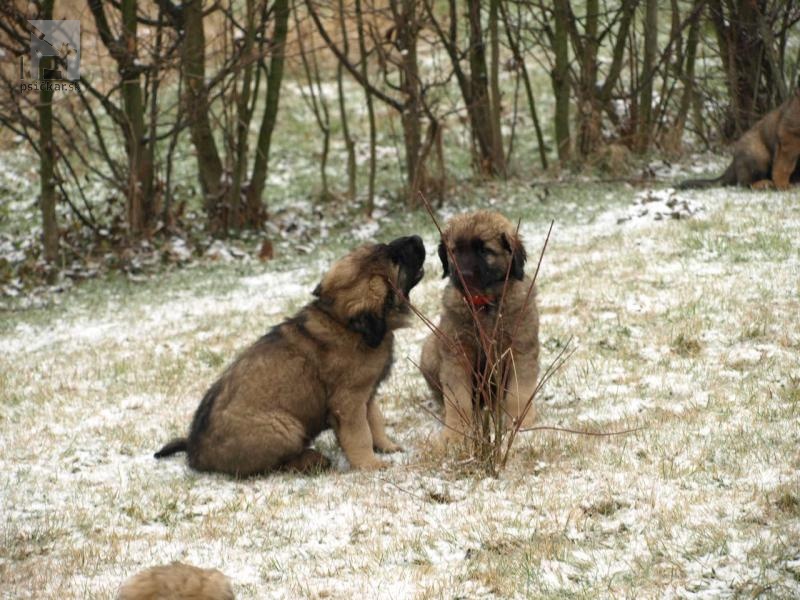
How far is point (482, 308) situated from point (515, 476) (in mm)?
1475

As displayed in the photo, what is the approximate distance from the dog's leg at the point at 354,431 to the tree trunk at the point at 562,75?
1292cm

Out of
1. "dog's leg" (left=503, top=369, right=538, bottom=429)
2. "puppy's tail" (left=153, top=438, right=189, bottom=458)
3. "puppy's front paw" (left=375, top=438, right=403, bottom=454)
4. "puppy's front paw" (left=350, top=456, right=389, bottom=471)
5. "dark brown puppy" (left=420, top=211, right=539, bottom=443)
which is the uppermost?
"dark brown puppy" (left=420, top=211, right=539, bottom=443)

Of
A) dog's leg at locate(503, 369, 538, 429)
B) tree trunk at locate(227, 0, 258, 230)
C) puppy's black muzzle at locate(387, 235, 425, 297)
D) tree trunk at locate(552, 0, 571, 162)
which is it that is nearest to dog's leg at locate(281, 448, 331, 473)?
puppy's black muzzle at locate(387, 235, 425, 297)

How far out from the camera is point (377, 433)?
21.8ft

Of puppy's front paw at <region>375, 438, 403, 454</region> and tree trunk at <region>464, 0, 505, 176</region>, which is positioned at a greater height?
tree trunk at <region>464, 0, 505, 176</region>

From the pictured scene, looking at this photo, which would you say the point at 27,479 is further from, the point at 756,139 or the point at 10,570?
the point at 756,139

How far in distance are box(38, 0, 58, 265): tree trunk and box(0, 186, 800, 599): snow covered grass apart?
4.37 metres

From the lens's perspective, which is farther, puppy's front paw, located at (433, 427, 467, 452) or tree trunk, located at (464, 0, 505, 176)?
tree trunk, located at (464, 0, 505, 176)

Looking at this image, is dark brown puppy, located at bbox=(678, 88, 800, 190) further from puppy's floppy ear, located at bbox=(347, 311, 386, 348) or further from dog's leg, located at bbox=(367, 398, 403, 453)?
puppy's floppy ear, located at bbox=(347, 311, 386, 348)

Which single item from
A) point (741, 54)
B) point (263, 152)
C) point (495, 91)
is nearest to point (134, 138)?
point (263, 152)

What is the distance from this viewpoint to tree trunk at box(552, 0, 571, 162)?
17703 millimetres

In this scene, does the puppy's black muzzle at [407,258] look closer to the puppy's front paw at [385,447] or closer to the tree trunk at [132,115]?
the puppy's front paw at [385,447]

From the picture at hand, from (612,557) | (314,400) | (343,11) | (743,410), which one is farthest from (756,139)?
(612,557)

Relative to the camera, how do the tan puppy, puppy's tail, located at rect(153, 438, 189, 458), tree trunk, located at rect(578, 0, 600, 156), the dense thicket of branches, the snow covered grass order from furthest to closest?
1. tree trunk, located at rect(578, 0, 600, 156)
2. the dense thicket of branches
3. puppy's tail, located at rect(153, 438, 189, 458)
4. the snow covered grass
5. the tan puppy
